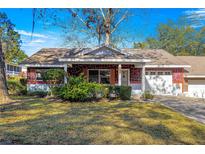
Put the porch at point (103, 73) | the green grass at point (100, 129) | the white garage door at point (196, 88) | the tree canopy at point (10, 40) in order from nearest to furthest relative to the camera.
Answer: the green grass at point (100, 129), the porch at point (103, 73), the white garage door at point (196, 88), the tree canopy at point (10, 40)

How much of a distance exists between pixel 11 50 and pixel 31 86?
36.2 feet

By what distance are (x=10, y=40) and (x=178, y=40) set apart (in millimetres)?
19939

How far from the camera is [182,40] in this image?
28.0m

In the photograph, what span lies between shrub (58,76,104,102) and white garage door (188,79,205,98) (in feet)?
29.2

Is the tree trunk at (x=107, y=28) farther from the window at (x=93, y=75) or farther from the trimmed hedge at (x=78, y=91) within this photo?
the trimmed hedge at (x=78, y=91)

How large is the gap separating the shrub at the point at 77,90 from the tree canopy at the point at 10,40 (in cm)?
850

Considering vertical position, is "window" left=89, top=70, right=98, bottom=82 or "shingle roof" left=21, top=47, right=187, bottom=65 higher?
"shingle roof" left=21, top=47, right=187, bottom=65

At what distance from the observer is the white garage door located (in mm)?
16766

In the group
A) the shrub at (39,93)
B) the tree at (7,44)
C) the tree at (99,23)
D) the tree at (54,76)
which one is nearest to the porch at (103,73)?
the shrub at (39,93)

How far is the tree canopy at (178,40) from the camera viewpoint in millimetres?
26859

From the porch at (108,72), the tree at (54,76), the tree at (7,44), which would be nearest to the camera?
the tree at (7,44)

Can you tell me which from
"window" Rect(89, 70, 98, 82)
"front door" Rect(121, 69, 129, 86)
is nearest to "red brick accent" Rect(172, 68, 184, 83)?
"front door" Rect(121, 69, 129, 86)

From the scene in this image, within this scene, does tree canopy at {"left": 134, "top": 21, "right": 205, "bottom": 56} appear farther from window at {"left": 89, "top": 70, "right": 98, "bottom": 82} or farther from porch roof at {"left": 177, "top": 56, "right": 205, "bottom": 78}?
window at {"left": 89, "top": 70, "right": 98, "bottom": 82}

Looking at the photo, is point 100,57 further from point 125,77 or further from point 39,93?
point 39,93
